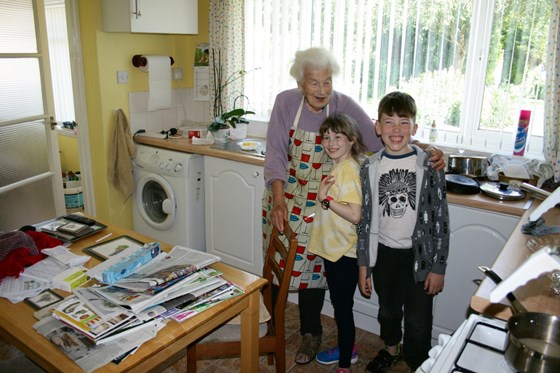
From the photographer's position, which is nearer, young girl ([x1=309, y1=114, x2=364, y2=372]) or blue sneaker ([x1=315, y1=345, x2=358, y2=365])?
young girl ([x1=309, y1=114, x2=364, y2=372])

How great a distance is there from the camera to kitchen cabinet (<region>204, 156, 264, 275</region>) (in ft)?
9.35

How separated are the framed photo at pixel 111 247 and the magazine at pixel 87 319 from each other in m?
0.37

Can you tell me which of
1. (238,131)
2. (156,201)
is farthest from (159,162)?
(238,131)

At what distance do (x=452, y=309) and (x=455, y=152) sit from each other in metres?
0.87

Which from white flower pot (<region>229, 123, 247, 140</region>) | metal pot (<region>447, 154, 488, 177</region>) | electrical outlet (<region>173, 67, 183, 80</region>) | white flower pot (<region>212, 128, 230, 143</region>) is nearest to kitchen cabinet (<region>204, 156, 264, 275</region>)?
white flower pot (<region>212, 128, 230, 143</region>)

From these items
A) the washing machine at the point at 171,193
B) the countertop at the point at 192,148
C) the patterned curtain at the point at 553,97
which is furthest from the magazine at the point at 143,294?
the patterned curtain at the point at 553,97

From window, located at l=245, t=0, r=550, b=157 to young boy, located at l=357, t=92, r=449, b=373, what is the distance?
2.26ft

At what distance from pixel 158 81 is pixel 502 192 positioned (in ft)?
7.90

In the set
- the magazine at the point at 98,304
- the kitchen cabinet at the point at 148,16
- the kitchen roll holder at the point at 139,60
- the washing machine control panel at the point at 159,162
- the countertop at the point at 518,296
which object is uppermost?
the kitchen cabinet at the point at 148,16

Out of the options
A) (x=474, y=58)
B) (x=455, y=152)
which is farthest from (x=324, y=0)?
(x=455, y=152)

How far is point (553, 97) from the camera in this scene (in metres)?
2.21

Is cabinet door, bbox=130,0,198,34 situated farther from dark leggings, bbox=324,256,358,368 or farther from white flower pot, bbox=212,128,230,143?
dark leggings, bbox=324,256,358,368

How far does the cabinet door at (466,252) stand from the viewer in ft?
6.84

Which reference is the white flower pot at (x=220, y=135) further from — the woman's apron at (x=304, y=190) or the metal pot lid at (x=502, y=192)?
the metal pot lid at (x=502, y=192)
